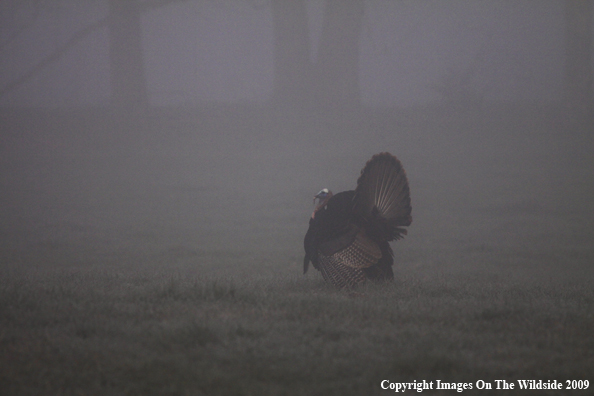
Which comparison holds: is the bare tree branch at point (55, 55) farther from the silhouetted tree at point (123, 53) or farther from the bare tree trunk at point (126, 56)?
the bare tree trunk at point (126, 56)

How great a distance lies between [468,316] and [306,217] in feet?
40.2

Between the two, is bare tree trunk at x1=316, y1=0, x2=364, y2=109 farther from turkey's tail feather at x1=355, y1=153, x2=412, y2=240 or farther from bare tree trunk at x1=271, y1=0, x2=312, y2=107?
turkey's tail feather at x1=355, y1=153, x2=412, y2=240

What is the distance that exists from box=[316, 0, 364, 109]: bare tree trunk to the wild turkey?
23549 millimetres

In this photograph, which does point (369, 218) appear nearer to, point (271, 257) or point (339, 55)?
point (271, 257)

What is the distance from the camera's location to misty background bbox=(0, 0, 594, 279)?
15781 millimetres

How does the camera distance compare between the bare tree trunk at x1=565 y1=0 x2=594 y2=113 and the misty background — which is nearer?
the misty background

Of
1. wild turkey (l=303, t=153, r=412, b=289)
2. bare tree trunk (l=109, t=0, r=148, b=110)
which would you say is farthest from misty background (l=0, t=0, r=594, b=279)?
wild turkey (l=303, t=153, r=412, b=289)

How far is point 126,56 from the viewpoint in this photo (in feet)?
96.3

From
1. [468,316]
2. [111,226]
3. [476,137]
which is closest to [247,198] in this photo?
[111,226]

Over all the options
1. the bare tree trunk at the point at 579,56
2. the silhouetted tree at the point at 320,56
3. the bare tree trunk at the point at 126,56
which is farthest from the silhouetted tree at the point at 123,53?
the bare tree trunk at the point at 579,56

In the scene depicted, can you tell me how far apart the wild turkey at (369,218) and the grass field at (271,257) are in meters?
0.39

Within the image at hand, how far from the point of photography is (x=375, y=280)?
22.4 ft

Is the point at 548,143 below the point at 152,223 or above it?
above

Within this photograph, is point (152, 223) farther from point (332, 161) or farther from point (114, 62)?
point (114, 62)
